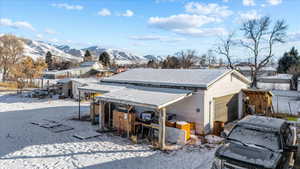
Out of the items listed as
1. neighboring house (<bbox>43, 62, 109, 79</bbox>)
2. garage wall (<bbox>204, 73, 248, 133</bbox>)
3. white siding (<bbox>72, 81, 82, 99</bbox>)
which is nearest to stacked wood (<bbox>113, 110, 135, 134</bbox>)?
garage wall (<bbox>204, 73, 248, 133</bbox>)

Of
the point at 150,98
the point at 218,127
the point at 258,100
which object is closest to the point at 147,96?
the point at 150,98

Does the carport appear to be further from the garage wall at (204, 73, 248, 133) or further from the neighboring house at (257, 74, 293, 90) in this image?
the neighboring house at (257, 74, 293, 90)

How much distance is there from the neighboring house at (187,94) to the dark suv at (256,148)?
3150 millimetres

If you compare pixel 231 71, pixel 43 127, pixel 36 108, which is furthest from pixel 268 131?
pixel 36 108

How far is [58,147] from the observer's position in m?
8.70

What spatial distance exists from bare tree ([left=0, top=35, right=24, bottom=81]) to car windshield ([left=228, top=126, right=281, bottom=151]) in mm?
43839

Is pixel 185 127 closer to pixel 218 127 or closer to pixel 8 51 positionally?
pixel 218 127

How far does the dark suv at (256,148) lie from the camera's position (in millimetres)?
5461

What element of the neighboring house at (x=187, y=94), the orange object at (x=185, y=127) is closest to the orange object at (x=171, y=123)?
the orange object at (x=185, y=127)

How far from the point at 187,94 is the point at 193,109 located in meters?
1.03

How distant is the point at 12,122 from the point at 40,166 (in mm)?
7769

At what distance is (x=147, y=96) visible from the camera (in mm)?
10094

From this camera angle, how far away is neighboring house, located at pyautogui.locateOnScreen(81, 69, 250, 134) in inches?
390

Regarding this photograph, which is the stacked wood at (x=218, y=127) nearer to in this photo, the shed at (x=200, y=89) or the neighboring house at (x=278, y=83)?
the shed at (x=200, y=89)
